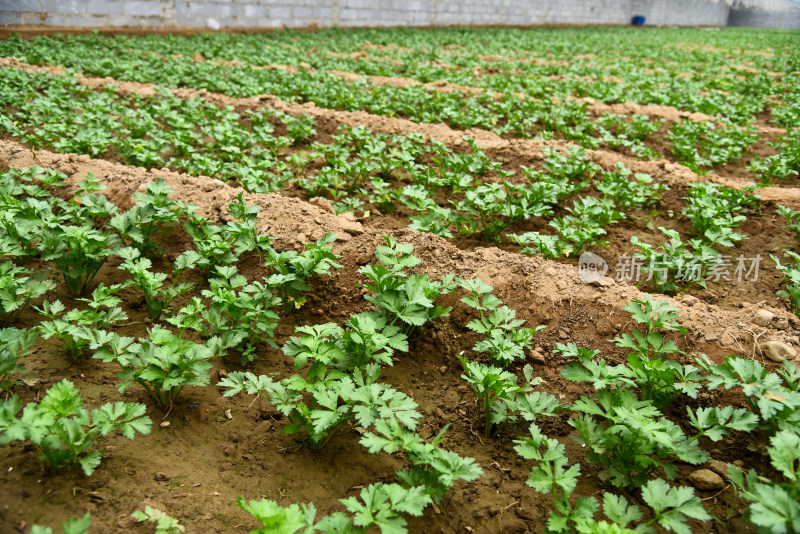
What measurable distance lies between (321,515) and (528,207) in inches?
125

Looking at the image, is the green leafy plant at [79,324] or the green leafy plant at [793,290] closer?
the green leafy plant at [79,324]

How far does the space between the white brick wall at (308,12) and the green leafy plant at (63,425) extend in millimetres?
13264

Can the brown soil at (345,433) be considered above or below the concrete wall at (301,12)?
below

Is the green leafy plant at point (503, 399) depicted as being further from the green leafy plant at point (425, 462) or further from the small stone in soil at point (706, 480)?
the small stone in soil at point (706, 480)

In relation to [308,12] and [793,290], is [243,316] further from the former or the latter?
[308,12]

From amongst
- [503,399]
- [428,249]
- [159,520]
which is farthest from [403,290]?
[159,520]

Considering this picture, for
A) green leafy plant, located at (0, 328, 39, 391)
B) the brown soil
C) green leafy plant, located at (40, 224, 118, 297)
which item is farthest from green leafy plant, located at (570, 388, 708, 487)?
green leafy plant, located at (40, 224, 118, 297)

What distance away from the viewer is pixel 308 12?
57.9ft

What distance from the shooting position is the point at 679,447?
2.19 metres

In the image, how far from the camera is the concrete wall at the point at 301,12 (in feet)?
40.3

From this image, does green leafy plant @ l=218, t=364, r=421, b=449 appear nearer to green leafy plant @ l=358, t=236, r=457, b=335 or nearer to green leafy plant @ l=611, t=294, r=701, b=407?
green leafy plant @ l=358, t=236, r=457, b=335

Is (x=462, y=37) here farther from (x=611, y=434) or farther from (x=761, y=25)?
(x=761, y=25)

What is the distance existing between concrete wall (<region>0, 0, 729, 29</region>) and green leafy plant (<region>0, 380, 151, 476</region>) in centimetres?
1327

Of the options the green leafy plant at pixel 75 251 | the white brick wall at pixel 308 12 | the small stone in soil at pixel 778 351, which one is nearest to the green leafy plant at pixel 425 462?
the small stone in soil at pixel 778 351
